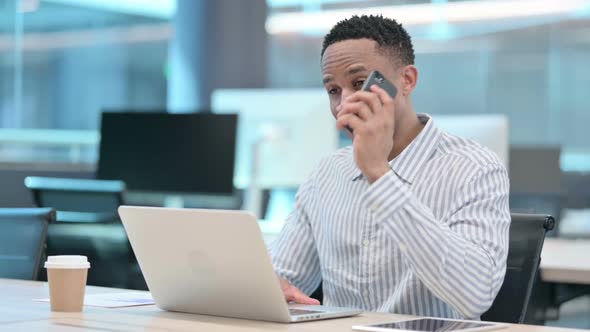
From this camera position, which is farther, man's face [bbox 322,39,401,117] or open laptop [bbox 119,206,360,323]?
man's face [bbox 322,39,401,117]

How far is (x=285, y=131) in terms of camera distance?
390 cm

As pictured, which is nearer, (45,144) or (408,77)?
(408,77)

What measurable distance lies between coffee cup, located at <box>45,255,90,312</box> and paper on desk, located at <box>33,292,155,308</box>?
9cm

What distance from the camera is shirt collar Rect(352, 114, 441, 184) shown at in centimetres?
185

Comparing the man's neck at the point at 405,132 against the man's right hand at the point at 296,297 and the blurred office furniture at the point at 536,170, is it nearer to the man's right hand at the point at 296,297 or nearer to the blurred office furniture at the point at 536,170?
the man's right hand at the point at 296,297

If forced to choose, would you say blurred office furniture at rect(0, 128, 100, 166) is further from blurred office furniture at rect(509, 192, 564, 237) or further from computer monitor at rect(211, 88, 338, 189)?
blurred office furniture at rect(509, 192, 564, 237)

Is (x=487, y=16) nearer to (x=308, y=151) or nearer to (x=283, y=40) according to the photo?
(x=283, y=40)

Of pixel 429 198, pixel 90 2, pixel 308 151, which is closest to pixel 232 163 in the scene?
pixel 308 151

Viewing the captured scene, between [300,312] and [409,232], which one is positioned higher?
[409,232]

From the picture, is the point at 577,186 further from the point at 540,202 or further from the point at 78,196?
the point at 78,196

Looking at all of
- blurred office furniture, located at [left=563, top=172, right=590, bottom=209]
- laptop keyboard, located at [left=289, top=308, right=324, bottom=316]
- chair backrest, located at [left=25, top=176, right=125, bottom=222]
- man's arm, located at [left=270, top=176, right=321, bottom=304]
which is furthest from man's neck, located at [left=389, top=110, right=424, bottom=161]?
blurred office furniture, located at [left=563, top=172, right=590, bottom=209]

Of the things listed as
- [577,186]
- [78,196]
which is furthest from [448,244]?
[577,186]

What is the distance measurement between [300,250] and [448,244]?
534mm

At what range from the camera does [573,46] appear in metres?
6.89
